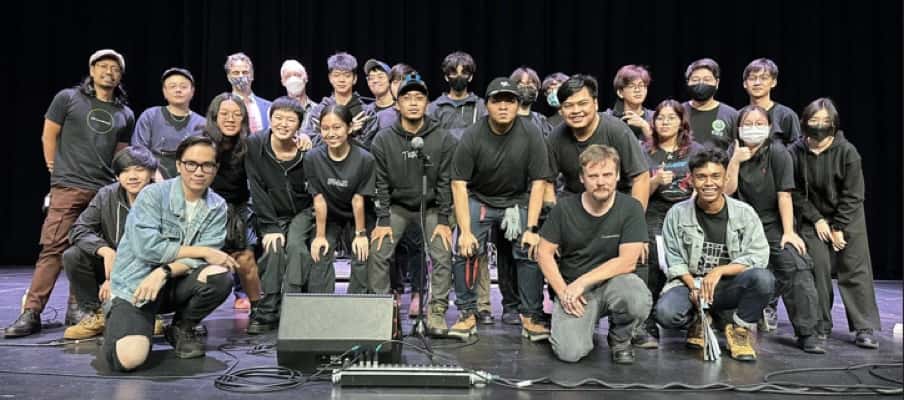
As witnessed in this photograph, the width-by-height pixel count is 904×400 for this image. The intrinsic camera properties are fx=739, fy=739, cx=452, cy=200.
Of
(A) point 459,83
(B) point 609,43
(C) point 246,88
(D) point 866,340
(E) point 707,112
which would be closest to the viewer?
(D) point 866,340

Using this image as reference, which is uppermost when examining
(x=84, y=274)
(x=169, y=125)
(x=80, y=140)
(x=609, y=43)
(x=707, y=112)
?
(x=609, y=43)

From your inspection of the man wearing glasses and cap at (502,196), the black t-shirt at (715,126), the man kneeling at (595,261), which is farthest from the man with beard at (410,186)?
the black t-shirt at (715,126)

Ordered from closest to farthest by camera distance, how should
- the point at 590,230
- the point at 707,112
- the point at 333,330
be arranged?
the point at 333,330 < the point at 590,230 < the point at 707,112

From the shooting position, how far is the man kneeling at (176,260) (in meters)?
3.25

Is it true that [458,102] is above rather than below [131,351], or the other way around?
above

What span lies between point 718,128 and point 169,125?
3.36 m

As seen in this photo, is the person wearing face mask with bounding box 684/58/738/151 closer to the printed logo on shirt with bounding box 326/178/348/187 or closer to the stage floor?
the stage floor

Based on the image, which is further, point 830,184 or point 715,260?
point 830,184

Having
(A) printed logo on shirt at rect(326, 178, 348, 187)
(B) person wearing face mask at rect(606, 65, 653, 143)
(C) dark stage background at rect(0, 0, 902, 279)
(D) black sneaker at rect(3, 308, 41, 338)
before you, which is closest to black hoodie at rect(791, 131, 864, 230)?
(B) person wearing face mask at rect(606, 65, 653, 143)

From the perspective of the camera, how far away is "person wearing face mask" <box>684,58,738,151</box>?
14.8ft

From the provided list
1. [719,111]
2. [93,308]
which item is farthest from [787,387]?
[93,308]

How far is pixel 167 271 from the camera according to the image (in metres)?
3.31

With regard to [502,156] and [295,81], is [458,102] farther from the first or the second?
[295,81]

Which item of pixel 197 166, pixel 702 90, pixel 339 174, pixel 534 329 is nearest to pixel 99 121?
pixel 197 166
